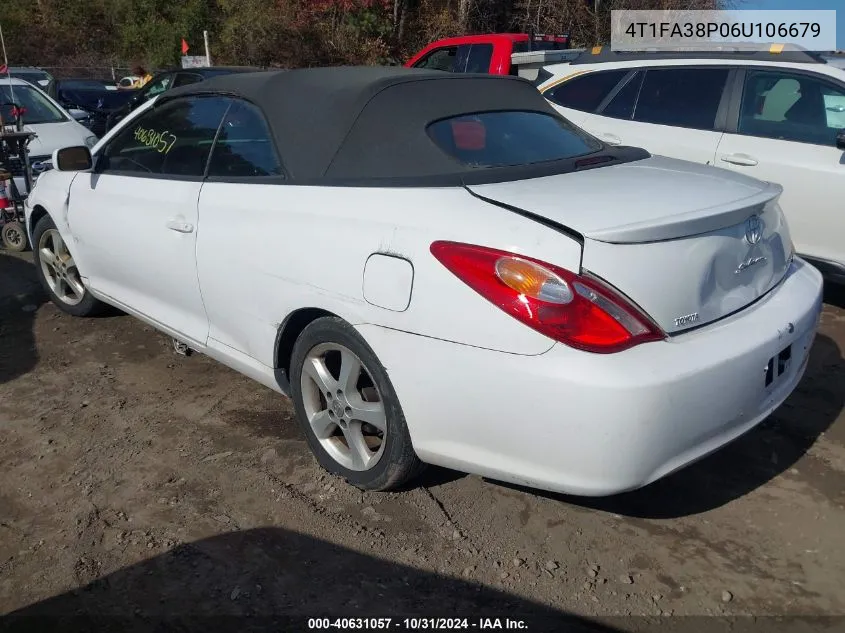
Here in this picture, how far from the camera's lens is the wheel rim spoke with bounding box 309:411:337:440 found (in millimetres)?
3236

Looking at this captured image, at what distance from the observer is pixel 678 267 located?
252 cm

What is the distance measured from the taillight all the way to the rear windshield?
72 centimetres

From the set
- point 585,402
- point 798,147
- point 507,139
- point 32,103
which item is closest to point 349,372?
point 585,402

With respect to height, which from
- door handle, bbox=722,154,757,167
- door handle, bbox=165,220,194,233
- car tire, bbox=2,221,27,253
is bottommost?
car tire, bbox=2,221,27,253

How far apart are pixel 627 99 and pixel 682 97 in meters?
0.48

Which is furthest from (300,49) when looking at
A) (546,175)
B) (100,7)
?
(546,175)

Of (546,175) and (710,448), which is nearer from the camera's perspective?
(710,448)

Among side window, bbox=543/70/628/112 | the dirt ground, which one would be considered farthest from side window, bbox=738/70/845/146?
the dirt ground

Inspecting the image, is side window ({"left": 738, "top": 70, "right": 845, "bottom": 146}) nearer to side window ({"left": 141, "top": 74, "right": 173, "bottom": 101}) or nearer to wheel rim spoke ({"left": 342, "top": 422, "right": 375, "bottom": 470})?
wheel rim spoke ({"left": 342, "top": 422, "right": 375, "bottom": 470})

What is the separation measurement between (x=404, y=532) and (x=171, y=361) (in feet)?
7.29

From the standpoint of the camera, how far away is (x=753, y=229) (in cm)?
284

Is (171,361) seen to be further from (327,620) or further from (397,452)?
(327,620)

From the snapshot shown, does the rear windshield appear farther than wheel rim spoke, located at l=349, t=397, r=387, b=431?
Yes

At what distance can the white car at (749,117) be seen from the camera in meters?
5.17
